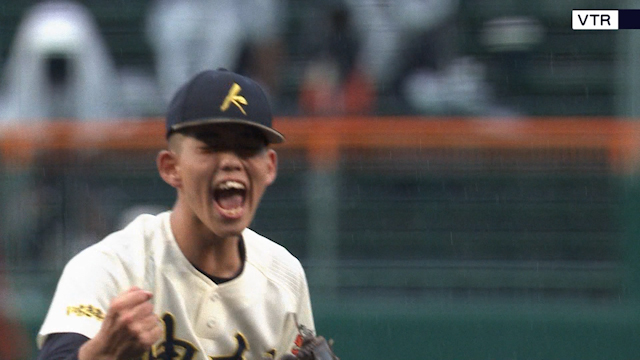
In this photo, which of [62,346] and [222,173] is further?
[222,173]

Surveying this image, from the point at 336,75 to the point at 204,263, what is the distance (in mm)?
4212

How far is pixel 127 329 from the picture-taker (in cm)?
347

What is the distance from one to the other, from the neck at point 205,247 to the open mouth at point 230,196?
6.1 inches

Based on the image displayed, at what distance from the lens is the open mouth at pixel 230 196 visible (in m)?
4.00

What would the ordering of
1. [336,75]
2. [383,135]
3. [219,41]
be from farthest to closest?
[219,41]
[336,75]
[383,135]

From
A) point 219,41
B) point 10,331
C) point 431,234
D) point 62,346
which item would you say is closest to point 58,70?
point 219,41

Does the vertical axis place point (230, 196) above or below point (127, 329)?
above

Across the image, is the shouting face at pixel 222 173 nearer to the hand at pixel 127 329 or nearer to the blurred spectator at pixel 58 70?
the hand at pixel 127 329

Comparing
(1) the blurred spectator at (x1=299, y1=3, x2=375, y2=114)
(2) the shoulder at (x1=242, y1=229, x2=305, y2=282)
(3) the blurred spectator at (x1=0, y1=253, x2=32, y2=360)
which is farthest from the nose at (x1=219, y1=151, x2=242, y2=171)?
(1) the blurred spectator at (x1=299, y1=3, x2=375, y2=114)

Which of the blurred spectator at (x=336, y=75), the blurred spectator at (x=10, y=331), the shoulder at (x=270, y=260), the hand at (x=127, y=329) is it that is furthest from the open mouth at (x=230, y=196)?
the blurred spectator at (x=336, y=75)

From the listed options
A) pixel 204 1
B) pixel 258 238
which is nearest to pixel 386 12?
pixel 204 1

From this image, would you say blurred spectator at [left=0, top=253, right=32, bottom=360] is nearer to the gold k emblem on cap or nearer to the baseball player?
the baseball player

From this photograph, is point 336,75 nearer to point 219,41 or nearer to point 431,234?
point 219,41

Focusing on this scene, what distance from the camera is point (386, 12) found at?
8.54 m
